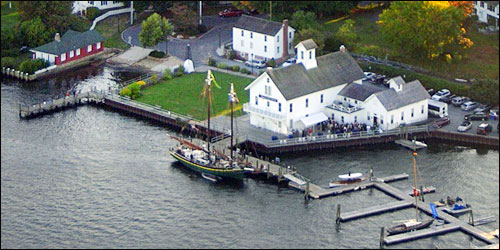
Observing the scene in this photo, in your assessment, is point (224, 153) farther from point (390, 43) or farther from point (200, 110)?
point (390, 43)

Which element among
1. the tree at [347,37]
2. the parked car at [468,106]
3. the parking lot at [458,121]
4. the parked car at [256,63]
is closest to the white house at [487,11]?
the tree at [347,37]

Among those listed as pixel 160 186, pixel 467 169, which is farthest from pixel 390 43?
pixel 160 186

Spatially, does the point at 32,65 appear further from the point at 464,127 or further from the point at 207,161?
the point at 464,127

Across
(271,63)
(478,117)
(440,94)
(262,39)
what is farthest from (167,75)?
(478,117)

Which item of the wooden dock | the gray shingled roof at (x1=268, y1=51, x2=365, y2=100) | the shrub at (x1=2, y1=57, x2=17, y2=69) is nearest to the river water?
the wooden dock

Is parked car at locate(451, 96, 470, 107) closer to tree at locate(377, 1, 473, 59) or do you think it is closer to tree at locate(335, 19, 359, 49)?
tree at locate(377, 1, 473, 59)
